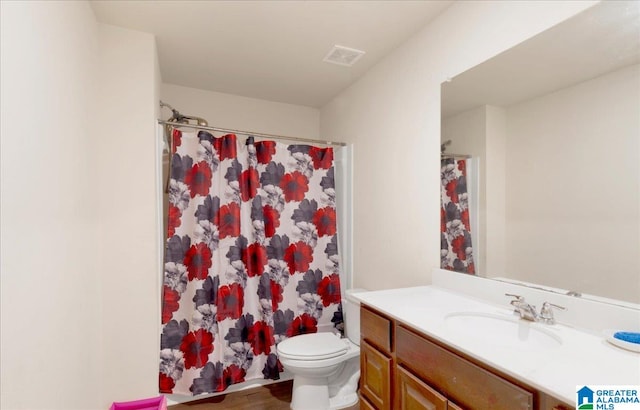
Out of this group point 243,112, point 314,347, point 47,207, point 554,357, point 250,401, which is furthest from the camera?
point 243,112

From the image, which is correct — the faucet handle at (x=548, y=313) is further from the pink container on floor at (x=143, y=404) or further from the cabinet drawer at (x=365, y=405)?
the pink container on floor at (x=143, y=404)

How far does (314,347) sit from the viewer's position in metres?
Result: 1.99

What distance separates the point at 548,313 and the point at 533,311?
46 mm

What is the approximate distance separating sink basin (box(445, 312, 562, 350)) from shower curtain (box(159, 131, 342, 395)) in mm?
1394

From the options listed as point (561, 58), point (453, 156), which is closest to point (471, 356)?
point (453, 156)

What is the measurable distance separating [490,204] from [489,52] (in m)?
0.73

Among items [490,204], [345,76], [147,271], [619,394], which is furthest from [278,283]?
[619,394]

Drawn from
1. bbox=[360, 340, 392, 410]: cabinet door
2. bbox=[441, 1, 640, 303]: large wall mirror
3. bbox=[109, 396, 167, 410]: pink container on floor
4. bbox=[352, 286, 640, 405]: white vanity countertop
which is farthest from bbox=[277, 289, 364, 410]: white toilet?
bbox=[441, 1, 640, 303]: large wall mirror

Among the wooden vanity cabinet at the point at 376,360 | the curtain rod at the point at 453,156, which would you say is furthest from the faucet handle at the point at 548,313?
the curtain rod at the point at 453,156

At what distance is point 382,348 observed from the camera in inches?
53.2

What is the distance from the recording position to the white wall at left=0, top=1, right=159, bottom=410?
0.90m

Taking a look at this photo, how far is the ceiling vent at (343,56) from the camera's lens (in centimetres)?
207

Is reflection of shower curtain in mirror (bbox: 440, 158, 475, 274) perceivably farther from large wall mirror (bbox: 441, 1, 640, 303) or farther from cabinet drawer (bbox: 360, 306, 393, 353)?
cabinet drawer (bbox: 360, 306, 393, 353)

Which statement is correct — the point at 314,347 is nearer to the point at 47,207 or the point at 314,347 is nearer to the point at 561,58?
the point at 47,207
